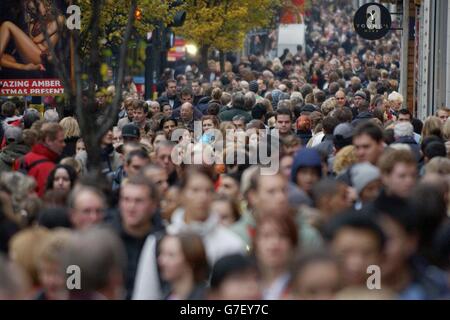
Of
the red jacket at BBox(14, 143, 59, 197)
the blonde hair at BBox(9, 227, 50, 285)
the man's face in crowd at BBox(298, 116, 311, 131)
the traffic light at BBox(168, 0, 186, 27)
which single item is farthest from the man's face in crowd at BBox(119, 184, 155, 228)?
the traffic light at BBox(168, 0, 186, 27)

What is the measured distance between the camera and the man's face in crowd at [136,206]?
9.51 meters

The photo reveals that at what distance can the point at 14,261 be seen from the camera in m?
8.42

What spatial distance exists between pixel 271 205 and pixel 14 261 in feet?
6.88

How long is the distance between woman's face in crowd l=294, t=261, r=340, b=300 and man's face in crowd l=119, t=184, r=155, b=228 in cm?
247

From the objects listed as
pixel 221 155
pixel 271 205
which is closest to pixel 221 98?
pixel 221 155

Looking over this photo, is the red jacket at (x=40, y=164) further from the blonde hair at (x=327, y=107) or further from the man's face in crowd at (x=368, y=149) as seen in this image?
the blonde hair at (x=327, y=107)

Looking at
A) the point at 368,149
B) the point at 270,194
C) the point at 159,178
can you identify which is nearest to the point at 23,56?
the point at 159,178

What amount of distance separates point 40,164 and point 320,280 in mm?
7072

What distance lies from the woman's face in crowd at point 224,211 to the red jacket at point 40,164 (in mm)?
3003

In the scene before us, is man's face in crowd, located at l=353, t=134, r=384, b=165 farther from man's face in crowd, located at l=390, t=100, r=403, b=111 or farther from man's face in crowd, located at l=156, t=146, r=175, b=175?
man's face in crowd, located at l=390, t=100, r=403, b=111

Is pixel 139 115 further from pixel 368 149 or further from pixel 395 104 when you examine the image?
pixel 368 149

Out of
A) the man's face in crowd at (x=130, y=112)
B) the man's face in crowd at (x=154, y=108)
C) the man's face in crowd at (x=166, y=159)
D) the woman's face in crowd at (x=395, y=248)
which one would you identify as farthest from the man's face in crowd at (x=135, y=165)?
the man's face in crowd at (x=154, y=108)

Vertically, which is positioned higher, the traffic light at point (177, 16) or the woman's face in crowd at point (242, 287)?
the traffic light at point (177, 16)

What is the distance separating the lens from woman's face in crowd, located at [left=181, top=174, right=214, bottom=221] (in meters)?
9.81
